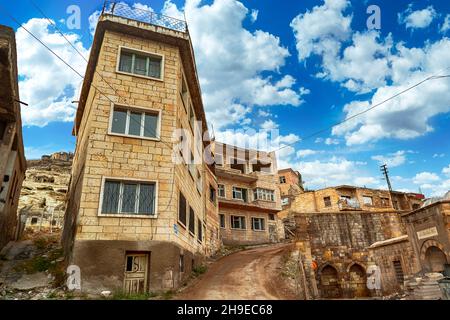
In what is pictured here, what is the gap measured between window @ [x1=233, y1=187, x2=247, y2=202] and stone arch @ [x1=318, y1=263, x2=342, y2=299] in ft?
38.4

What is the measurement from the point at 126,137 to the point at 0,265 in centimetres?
705

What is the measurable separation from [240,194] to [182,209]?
21.1 m

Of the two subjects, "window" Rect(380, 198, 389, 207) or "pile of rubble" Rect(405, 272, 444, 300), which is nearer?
"pile of rubble" Rect(405, 272, 444, 300)

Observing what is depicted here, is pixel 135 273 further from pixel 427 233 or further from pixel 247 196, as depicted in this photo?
pixel 247 196

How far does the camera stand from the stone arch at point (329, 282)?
24391 mm

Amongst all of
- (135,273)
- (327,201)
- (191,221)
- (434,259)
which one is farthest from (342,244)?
(135,273)

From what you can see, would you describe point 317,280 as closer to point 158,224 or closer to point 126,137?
point 158,224

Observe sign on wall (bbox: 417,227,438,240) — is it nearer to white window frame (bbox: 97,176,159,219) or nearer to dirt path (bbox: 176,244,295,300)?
dirt path (bbox: 176,244,295,300)

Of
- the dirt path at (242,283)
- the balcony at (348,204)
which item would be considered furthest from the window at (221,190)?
the balcony at (348,204)

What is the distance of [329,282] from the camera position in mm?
24750

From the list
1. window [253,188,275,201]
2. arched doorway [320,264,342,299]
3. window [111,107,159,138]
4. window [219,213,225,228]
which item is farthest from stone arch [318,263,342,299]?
window [111,107,159,138]

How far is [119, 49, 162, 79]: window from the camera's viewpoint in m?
12.9

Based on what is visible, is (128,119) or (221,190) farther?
(221,190)
